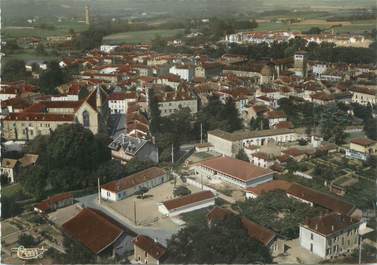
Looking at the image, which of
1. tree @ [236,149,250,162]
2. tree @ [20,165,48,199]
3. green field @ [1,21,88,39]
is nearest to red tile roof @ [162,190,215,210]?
tree @ [20,165,48,199]

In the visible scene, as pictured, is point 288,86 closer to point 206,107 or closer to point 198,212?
point 206,107

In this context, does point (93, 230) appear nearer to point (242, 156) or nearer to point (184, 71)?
point (242, 156)

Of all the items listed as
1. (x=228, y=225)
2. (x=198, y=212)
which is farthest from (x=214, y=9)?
(x=228, y=225)

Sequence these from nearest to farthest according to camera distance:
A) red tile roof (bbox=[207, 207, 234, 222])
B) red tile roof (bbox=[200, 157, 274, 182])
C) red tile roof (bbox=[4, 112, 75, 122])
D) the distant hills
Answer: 1. red tile roof (bbox=[207, 207, 234, 222])
2. red tile roof (bbox=[200, 157, 274, 182])
3. red tile roof (bbox=[4, 112, 75, 122])
4. the distant hills

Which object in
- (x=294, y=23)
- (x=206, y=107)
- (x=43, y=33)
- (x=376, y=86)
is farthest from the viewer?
(x=294, y=23)

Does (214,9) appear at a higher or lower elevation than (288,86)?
higher

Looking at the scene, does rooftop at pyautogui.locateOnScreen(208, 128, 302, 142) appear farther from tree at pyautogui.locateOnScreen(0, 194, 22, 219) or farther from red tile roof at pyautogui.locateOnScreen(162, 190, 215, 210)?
tree at pyautogui.locateOnScreen(0, 194, 22, 219)

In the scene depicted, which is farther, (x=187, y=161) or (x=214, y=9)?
(x=214, y=9)

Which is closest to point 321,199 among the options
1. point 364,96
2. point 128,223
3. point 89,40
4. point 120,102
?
point 128,223
